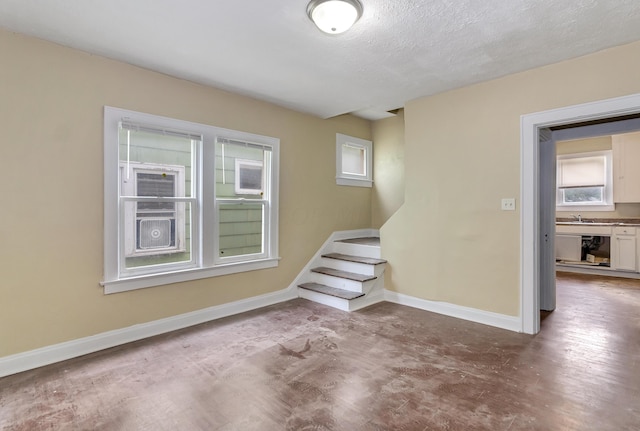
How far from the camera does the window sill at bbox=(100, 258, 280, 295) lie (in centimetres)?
294

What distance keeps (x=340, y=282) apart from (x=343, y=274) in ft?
0.46

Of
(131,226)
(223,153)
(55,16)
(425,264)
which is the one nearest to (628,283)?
(425,264)

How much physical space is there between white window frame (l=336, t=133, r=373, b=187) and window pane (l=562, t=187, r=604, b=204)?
14.3ft

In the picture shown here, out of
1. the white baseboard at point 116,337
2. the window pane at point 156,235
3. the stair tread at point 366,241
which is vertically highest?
the window pane at point 156,235

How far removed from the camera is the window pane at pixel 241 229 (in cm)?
378

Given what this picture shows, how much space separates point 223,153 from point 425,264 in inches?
106

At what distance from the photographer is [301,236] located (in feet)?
14.9

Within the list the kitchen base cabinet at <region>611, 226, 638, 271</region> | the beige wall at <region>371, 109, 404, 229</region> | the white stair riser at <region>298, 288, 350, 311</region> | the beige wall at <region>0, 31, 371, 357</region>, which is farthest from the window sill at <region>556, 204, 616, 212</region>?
the beige wall at <region>0, 31, 371, 357</region>

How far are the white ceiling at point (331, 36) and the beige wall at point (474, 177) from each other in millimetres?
205

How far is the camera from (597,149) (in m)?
6.27

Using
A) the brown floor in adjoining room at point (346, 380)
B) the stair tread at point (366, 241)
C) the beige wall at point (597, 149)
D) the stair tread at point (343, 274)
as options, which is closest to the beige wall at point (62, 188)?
the brown floor in adjoining room at point (346, 380)

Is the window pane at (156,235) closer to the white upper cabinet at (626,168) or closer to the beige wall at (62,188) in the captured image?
the beige wall at (62,188)

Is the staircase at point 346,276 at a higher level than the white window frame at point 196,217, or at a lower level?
lower

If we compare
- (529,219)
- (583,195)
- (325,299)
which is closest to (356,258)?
(325,299)
